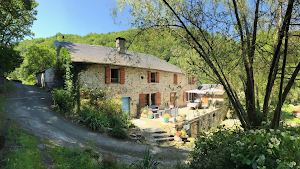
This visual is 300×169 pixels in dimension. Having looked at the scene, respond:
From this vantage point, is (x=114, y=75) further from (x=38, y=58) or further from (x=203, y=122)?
(x=38, y=58)

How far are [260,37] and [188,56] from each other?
2.03 metres

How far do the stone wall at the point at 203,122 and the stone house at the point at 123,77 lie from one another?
2452mm

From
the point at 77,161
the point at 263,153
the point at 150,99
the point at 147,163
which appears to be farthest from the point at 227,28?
the point at 150,99

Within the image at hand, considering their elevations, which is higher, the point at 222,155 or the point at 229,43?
the point at 229,43

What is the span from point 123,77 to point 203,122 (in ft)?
25.8


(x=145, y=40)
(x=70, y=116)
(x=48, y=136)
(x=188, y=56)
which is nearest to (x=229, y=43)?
(x=188, y=56)

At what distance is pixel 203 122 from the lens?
544 inches

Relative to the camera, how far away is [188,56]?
4730mm

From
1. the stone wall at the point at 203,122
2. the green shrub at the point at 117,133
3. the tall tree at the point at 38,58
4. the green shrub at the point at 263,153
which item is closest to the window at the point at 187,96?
the stone wall at the point at 203,122

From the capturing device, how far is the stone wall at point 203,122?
455 inches

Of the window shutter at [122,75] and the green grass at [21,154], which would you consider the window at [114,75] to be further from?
the green grass at [21,154]

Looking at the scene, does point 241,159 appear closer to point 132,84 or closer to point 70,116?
point 70,116

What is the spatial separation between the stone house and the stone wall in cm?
245

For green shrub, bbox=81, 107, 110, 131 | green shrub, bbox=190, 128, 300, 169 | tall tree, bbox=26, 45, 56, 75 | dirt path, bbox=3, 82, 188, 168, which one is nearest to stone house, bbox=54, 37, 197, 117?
green shrub, bbox=81, 107, 110, 131
